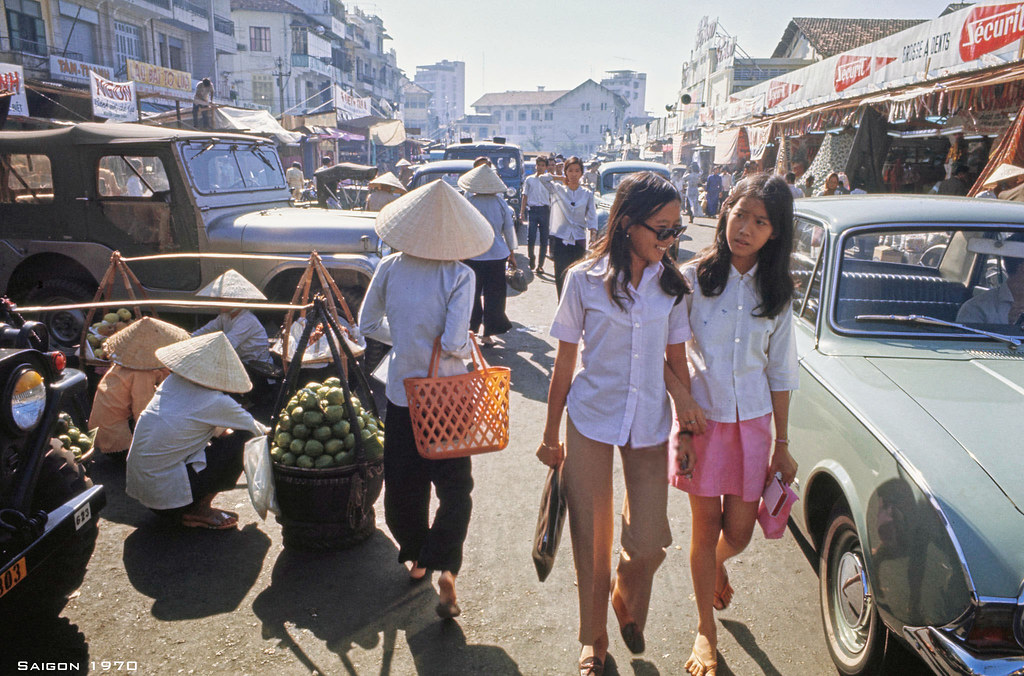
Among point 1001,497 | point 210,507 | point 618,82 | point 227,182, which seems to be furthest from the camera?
point 618,82

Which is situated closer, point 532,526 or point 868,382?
point 868,382

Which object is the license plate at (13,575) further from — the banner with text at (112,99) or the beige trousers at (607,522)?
the banner with text at (112,99)

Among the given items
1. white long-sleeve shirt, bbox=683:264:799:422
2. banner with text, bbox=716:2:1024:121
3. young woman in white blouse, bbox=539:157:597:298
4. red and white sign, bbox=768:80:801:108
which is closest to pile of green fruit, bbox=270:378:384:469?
white long-sleeve shirt, bbox=683:264:799:422

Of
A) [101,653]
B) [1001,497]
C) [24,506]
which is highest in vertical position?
[1001,497]

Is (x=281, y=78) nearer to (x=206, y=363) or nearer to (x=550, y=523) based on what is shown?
(x=206, y=363)

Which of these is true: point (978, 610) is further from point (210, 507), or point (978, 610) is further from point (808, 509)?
point (210, 507)

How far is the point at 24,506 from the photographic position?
7.97 feet

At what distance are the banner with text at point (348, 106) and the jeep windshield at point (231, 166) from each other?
19699mm

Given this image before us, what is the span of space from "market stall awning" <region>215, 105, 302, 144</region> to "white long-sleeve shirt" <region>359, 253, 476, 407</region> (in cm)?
1261

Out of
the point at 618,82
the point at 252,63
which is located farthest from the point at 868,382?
the point at 618,82

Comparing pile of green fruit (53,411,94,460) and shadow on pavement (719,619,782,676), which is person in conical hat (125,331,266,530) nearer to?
pile of green fruit (53,411,94,460)

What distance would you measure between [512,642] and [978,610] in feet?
5.53

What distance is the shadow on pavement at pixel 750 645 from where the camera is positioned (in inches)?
107

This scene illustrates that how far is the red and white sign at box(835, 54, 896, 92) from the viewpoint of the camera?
11.6m
